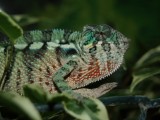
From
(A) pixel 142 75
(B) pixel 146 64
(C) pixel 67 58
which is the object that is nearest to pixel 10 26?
(C) pixel 67 58

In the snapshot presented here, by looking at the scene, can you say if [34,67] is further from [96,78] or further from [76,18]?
[76,18]

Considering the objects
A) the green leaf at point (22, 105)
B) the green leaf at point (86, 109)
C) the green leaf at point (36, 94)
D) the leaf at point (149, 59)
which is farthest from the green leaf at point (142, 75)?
the green leaf at point (22, 105)

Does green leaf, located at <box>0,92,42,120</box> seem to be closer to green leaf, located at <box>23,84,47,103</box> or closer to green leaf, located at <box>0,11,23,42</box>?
green leaf, located at <box>23,84,47,103</box>

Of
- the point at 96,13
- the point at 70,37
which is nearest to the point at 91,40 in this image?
the point at 70,37

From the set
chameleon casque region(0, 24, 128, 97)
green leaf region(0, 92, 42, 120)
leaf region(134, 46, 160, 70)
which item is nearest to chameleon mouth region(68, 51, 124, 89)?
chameleon casque region(0, 24, 128, 97)

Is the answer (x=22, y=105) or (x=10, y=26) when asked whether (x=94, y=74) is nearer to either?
(x=10, y=26)
